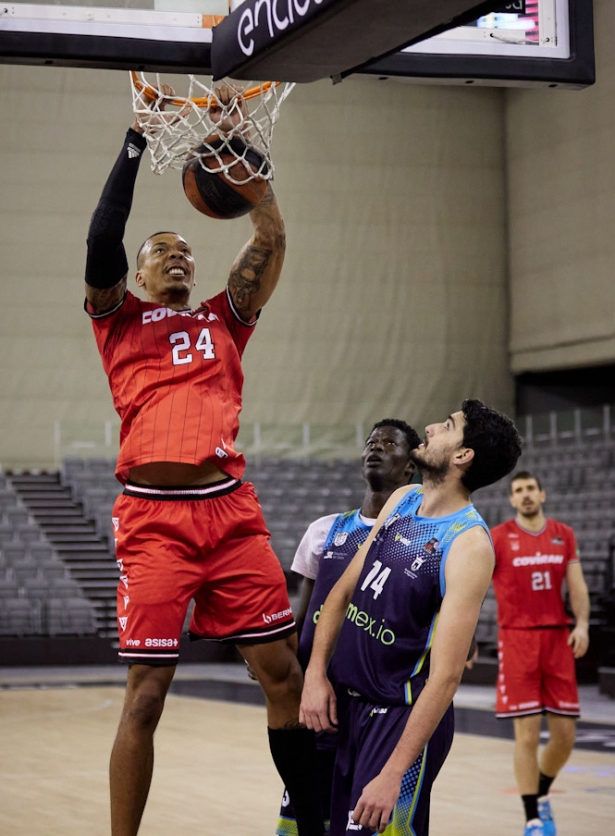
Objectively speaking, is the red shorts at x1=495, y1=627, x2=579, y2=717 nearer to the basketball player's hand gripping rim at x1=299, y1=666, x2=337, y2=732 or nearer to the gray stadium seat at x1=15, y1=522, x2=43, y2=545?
the basketball player's hand gripping rim at x1=299, y1=666, x2=337, y2=732

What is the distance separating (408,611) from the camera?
331 cm

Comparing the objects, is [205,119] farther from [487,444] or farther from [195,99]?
[487,444]

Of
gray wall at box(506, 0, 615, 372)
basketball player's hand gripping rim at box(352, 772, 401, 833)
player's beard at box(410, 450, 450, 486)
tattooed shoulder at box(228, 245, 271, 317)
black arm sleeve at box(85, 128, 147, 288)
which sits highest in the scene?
gray wall at box(506, 0, 615, 372)

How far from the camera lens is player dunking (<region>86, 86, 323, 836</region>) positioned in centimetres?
353

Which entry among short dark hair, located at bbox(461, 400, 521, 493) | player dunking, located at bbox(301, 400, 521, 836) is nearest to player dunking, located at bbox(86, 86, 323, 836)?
player dunking, located at bbox(301, 400, 521, 836)

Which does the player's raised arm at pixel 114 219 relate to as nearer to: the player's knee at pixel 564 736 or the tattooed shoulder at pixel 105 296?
the tattooed shoulder at pixel 105 296

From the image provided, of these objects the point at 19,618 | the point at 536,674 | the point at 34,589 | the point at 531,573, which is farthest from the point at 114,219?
the point at 34,589

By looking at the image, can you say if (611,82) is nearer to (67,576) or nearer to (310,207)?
(310,207)

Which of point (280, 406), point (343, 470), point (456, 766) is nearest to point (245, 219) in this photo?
point (280, 406)

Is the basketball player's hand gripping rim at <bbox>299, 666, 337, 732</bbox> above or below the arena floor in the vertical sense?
above

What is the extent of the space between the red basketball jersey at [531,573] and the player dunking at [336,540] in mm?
2435

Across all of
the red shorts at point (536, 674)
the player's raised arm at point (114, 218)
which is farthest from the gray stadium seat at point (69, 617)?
the player's raised arm at point (114, 218)

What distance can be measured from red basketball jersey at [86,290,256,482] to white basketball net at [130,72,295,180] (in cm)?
48

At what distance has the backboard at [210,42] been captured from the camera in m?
3.35
